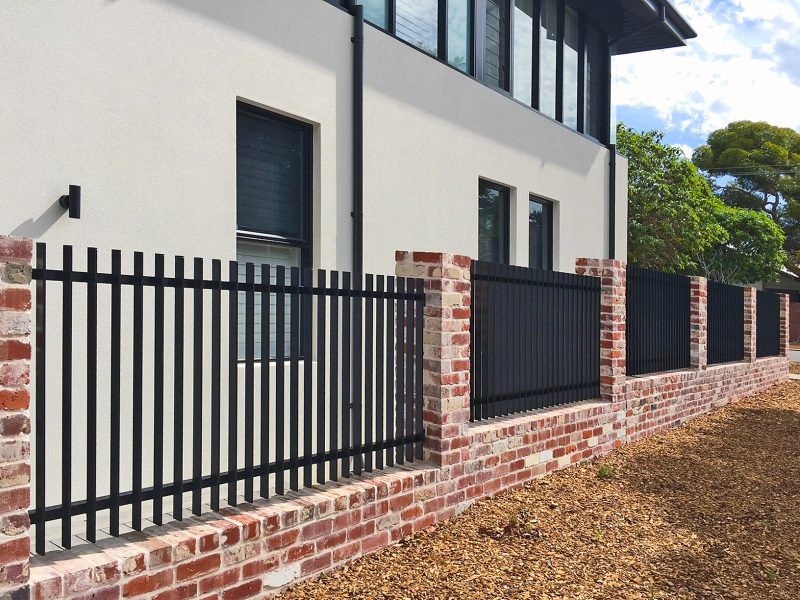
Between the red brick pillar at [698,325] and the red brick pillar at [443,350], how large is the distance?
6538 millimetres

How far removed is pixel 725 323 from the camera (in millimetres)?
12156

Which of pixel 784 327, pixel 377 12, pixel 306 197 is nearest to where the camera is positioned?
pixel 306 197

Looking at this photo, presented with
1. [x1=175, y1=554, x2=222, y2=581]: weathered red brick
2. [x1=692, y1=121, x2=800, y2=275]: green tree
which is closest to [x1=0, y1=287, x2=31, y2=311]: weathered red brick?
[x1=175, y1=554, x2=222, y2=581]: weathered red brick

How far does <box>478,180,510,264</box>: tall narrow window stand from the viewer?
9172mm

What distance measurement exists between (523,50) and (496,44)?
76 centimetres

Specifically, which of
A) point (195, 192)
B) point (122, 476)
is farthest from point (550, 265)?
point (122, 476)

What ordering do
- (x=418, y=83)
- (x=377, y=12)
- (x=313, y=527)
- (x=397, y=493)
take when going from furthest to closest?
(x=418, y=83) < (x=377, y=12) < (x=397, y=493) < (x=313, y=527)

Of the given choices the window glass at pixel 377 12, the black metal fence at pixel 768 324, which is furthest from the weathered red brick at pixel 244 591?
the black metal fence at pixel 768 324

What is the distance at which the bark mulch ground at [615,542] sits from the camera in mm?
4082

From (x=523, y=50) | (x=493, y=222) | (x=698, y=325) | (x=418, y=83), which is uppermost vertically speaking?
(x=523, y=50)

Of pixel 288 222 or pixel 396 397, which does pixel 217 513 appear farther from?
pixel 288 222

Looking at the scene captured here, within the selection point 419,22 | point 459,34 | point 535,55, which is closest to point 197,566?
point 419,22

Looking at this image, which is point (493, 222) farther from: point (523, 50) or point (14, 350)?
point (14, 350)

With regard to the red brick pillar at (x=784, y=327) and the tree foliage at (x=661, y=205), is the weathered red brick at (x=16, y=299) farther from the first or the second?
the tree foliage at (x=661, y=205)
